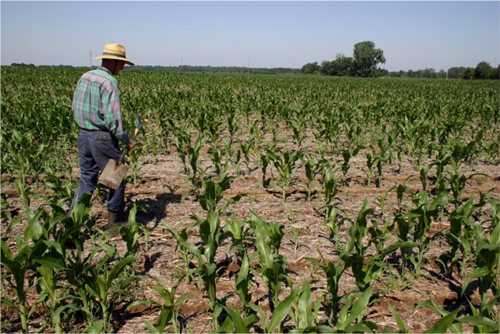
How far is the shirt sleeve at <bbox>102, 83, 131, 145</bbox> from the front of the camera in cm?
375

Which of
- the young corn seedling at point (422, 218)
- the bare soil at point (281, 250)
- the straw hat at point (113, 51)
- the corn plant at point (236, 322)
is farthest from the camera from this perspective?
the straw hat at point (113, 51)

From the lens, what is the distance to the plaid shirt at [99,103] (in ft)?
12.3

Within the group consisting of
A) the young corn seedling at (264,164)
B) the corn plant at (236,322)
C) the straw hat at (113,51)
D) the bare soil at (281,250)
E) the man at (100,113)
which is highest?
the straw hat at (113,51)

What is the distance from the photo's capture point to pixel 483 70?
6975cm

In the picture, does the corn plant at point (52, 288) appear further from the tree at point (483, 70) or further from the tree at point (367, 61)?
the tree at point (367, 61)

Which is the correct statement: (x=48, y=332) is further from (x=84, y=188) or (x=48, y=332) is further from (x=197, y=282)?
(x=84, y=188)

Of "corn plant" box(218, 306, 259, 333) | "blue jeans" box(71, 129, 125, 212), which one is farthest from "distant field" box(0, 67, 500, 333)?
"blue jeans" box(71, 129, 125, 212)

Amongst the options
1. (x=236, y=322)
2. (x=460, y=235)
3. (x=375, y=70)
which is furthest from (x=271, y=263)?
(x=375, y=70)

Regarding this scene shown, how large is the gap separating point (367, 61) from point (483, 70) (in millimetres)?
33364

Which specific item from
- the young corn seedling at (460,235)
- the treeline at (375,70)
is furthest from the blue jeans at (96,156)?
the treeline at (375,70)

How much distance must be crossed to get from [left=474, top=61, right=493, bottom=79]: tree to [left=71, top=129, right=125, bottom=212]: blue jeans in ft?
267

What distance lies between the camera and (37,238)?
114 inches

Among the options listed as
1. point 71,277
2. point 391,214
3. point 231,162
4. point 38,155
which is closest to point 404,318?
point 391,214

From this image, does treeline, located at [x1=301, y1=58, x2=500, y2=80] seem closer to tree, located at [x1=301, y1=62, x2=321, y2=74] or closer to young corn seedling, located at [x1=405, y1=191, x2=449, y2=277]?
tree, located at [x1=301, y1=62, x2=321, y2=74]
